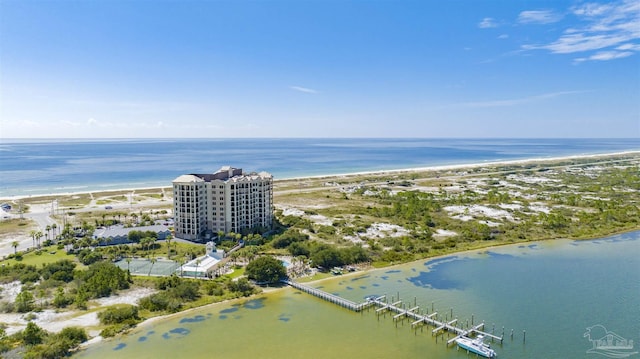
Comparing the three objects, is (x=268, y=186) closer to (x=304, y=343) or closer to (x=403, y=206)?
(x=403, y=206)

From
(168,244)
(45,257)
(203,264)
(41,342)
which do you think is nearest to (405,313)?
(203,264)

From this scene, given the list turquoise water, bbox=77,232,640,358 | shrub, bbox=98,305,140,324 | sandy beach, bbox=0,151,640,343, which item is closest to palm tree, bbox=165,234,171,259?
sandy beach, bbox=0,151,640,343

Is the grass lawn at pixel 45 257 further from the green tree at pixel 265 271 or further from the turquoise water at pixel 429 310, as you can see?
the turquoise water at pixel 429 310


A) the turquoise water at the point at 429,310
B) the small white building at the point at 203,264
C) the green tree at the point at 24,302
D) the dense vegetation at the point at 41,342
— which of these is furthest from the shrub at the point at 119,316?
the small white building at the point at 203,264

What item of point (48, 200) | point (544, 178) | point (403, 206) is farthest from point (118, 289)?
point (544, 178)

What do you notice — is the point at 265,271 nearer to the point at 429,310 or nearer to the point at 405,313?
the point at 405,313

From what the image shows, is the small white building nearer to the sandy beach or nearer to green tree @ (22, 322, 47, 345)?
the sandy beach
